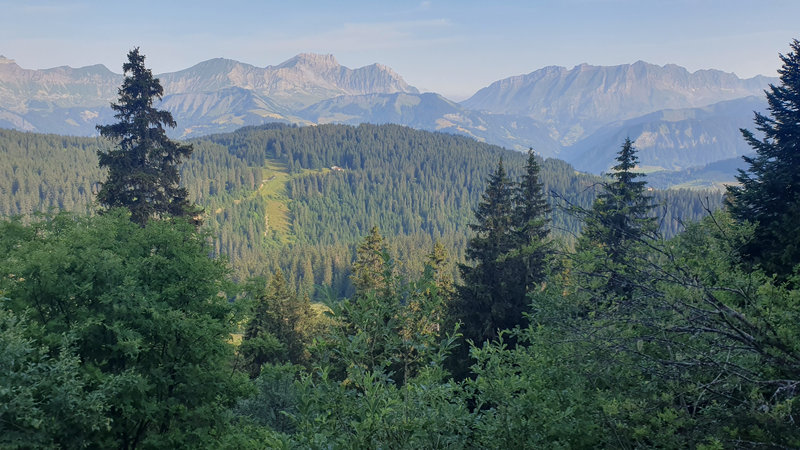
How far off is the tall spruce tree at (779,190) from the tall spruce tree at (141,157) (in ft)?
81.7

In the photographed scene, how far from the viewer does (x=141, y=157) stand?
80.3 feet

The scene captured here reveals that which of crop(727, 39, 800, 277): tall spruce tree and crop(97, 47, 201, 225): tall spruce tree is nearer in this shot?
crop(727, 39, 800, 277): tall spruce tree

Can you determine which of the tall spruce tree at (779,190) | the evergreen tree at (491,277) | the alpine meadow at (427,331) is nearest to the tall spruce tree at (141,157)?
the alpine meadow at (427,331)

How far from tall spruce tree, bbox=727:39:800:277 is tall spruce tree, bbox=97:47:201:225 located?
24.9m

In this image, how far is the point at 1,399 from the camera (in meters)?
7.55

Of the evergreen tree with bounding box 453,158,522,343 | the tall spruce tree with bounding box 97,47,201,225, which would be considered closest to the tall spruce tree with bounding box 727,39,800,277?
the evergreen tree with bounding box 453,158,522,343

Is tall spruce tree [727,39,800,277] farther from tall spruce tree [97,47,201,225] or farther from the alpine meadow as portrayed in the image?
tall spruce tree [97,47,201,225]

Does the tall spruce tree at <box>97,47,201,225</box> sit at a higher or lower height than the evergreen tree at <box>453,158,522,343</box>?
higher

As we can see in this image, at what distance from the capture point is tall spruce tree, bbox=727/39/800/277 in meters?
12.0

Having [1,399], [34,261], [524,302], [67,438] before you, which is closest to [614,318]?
[1,399]

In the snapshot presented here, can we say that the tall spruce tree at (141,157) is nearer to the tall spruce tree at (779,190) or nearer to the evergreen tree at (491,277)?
the evergreen tree at (491,277)

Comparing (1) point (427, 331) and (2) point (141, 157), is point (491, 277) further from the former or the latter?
(1) point (427, 331)

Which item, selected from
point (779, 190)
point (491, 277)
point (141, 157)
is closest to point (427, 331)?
point (779, 190)

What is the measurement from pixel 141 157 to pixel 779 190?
2809cm
